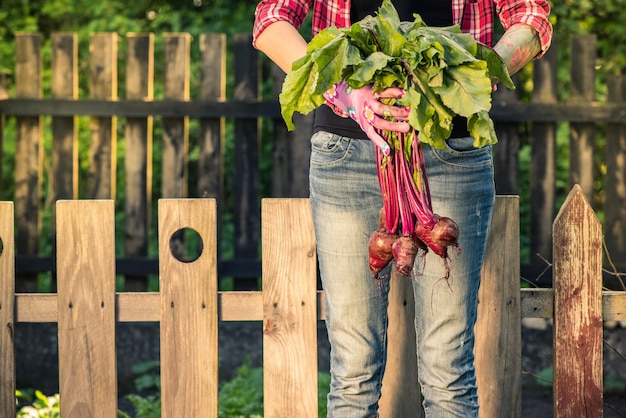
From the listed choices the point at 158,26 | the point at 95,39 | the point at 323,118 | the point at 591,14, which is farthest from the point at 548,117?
the point at 158,26

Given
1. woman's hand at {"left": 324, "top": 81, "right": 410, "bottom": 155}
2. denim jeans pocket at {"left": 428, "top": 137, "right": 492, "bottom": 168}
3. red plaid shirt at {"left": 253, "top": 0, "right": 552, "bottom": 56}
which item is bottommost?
denim jeans pocket at {"left": 428, "top": 137, "right": 492, "bottom": 168}

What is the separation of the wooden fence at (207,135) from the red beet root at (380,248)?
3.07 meters

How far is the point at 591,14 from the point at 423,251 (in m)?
5.23

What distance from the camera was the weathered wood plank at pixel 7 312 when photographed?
10.0 ft

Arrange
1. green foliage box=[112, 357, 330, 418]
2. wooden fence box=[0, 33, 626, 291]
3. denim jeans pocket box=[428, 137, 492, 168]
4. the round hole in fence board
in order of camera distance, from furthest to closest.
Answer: the round hole in fence board, wooden fence box=[0, 33, 626, 291], green foliage box=[112, 357, 330, 418], denim jeans pocket box=[428, 137, 492, 168]

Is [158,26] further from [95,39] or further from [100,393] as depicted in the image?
[100,393]

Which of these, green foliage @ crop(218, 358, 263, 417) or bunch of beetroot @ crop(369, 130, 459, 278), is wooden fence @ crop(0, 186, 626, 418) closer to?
bunch of beetroot @ crop(369, 130, 459, 278)

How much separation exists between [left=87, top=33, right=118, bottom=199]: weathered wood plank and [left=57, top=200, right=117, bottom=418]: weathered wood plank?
8.99 feet

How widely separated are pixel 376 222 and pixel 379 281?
0.17 metres

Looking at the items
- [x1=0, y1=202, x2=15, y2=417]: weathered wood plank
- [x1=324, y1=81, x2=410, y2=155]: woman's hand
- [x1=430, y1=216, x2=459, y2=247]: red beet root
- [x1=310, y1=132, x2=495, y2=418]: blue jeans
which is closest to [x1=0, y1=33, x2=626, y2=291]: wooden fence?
[x1=0, y1=202, x2=15, y2=417]: weathered wood plank

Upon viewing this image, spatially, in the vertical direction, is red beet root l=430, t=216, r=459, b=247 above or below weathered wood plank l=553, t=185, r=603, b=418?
above

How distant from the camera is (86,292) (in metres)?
3.02

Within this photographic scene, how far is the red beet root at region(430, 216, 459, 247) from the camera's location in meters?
2.34

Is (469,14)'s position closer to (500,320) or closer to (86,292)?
(500,320)
